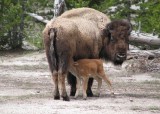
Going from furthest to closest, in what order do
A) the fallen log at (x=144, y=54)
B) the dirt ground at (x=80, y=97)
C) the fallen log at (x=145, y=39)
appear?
the fallen log at (x=144, y=54), the fallen log at (x=145, y=39), the dirt ground at (x=80, y=97)

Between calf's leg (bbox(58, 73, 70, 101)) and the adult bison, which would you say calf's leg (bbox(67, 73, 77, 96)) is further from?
calf's leg (bbox(58, 73, 70, 101))

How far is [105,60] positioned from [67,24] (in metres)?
1.83

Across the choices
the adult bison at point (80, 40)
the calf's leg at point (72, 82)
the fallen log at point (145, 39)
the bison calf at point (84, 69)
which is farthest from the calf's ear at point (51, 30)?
the fallen log at point (145, 39)

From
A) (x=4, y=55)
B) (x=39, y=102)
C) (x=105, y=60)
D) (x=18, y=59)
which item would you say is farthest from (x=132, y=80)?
(x=4, y=55)

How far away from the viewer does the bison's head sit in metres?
14.1

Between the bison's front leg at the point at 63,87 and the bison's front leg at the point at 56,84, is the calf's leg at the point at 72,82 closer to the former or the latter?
the bison's front leg at the point at 56,84

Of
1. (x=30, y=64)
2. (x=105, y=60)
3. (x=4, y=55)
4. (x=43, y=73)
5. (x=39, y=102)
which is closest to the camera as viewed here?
(x=39, y=102)

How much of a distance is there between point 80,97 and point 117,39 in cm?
163

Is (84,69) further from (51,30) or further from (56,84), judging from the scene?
(51,30)

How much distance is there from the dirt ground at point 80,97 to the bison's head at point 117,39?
0.95 meters

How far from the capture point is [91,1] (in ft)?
91.5

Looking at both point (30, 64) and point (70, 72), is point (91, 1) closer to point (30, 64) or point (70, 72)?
point (30, 64)

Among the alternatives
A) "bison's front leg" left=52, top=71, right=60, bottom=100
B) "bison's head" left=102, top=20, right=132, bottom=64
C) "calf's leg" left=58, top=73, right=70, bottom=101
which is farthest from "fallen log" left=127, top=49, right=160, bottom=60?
"calf's leg" left=58, top=73, right=70, bottom=101

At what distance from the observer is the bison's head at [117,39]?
14141mm
